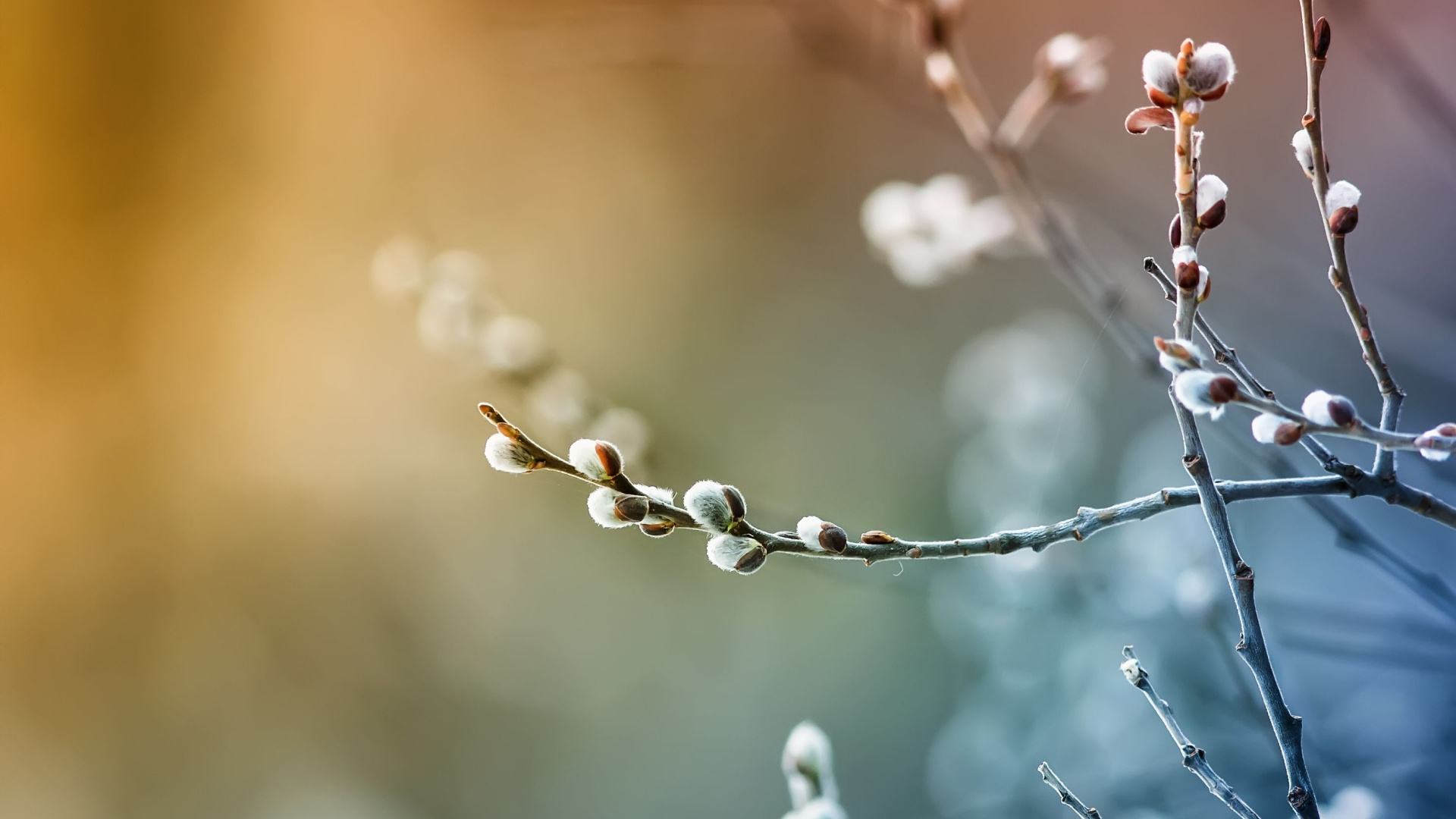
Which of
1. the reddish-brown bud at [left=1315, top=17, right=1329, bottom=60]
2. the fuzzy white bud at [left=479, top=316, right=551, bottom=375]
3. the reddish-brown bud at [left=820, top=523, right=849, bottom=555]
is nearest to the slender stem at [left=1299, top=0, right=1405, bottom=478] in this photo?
the reddish-brown bud at [left=1315, top=17, right=1329, bottom=60]

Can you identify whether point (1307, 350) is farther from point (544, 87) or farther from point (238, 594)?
point (238, 594)

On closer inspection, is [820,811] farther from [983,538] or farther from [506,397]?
[506,397]

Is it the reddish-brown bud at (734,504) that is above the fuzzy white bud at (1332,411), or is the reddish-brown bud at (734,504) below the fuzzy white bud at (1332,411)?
below

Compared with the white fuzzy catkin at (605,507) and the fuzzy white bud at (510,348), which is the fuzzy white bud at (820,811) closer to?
the white fuzzy catkin at (605,507)

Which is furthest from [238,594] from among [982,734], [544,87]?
[982,734]

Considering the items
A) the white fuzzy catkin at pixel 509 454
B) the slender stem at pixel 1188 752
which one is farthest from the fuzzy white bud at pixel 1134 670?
the white fuzzy catkin at pixel 509 454

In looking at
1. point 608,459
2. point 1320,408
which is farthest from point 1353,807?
point 608,459

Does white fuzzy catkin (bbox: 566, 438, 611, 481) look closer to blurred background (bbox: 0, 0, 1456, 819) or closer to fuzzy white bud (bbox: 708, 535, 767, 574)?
fuzzy white bud (bbox: 708, 535, 767, 574)
